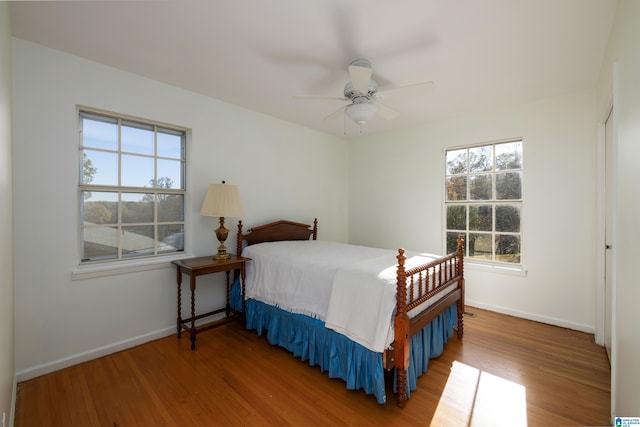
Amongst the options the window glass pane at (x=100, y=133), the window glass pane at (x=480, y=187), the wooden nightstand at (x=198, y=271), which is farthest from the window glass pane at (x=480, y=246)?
the window glass pane at (x=100, y=133)

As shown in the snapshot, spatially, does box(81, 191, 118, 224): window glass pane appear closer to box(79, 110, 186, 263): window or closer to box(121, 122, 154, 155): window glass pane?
box(79, 110, 186, 263): window

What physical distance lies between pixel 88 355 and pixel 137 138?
6.48ft

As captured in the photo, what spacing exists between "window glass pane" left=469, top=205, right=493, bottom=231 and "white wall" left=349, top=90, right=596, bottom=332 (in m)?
0.36

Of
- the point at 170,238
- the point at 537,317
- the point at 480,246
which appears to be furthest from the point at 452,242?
the point at 170,238

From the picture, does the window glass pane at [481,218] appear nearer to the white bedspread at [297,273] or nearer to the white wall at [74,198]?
the white bedspread at [297,273]

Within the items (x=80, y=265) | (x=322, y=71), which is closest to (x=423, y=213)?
(x=322, y=71)

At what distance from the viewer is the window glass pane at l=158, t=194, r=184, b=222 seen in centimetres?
288

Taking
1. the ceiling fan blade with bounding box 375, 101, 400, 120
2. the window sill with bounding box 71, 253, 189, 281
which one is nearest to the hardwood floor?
the window sill with bounding box 71, 253, 189, 281

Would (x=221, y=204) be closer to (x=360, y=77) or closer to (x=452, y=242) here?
(x=360, y=77)

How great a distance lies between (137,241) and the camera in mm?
2719

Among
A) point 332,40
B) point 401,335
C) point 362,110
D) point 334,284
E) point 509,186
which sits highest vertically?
point 332,40

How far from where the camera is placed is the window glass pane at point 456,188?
12.3 ft

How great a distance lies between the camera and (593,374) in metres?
2.16

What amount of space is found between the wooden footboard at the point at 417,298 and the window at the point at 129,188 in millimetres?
2374
